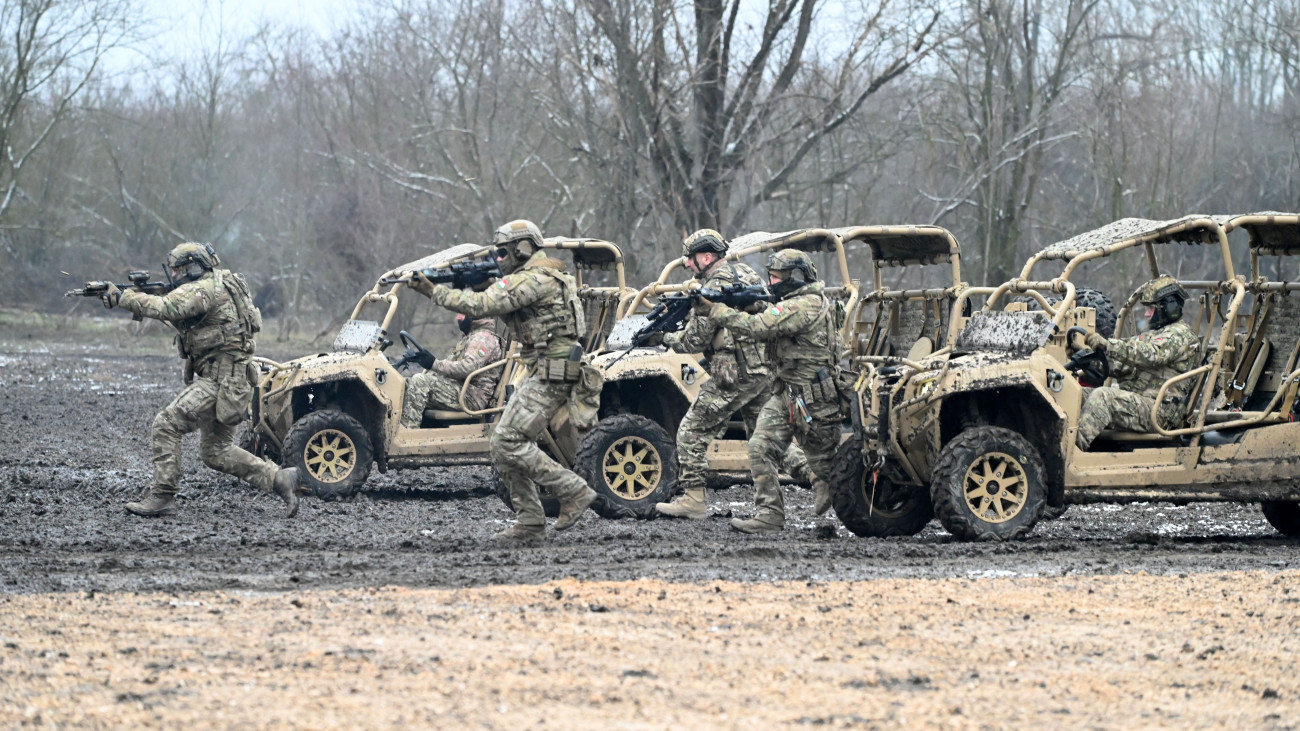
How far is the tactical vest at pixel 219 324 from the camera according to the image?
380 inches

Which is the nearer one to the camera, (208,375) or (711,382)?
(711,382)

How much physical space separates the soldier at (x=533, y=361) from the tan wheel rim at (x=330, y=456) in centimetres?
255

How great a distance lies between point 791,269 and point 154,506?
13.8 ft

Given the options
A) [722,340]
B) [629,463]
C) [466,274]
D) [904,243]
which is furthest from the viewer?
[904,243]

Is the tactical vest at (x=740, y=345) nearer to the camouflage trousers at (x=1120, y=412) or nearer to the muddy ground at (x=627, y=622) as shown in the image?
the muddy ground at (x=627, y=622)

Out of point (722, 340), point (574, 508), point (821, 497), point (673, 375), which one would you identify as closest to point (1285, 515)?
point (821, 497)

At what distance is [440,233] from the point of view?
28641 millimetres

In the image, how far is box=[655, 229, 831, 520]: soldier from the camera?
9242 mm

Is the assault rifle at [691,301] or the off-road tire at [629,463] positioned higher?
the assault rifle at [691,301]

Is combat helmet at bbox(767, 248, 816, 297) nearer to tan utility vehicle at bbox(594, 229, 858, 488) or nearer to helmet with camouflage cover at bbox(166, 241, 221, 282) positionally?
tan utility vehicle at bbox(594, 229, 858, 488)

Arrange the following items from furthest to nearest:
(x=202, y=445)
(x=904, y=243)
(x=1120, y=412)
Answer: (x=904, y=243) < (x=202, y=445) < (x=1120, y=412)

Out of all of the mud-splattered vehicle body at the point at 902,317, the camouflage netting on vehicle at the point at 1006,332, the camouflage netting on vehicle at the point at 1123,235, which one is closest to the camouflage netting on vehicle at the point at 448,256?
the mud-splattered vehicle body at the point at 902,317

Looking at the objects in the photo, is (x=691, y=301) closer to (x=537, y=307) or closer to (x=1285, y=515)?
(x=537, y=307)

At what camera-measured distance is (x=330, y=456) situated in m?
10.9
